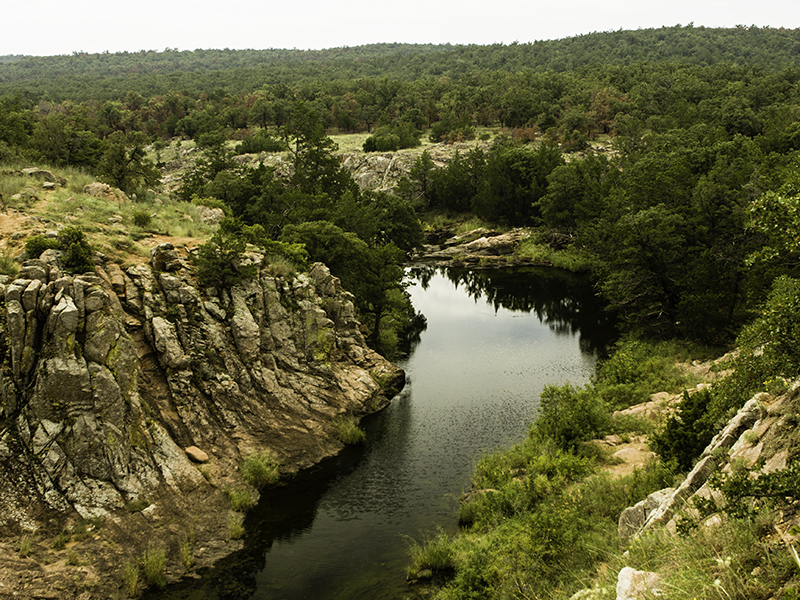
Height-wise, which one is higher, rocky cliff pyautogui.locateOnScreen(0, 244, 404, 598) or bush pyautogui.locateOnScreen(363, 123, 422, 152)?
bush pyautogui.locateOnScreen(363, 123, 422, 152)

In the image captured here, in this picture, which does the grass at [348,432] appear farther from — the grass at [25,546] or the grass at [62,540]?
the grass at [25,546]

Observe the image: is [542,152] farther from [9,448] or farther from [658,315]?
[9,448]

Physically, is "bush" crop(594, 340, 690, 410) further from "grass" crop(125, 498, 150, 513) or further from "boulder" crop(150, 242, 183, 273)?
"boulder" crop(150, 242, 183, 273)

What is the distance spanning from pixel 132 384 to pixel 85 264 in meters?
5.38

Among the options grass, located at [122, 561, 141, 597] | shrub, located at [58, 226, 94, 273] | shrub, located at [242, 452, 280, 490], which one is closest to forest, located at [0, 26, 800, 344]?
shrub, located at [58, 226, 94, 273]

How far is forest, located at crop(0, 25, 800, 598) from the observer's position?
59.4ft

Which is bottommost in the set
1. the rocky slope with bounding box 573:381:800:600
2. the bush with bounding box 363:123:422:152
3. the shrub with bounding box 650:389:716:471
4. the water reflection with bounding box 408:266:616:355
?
the water reflection with bounding box 408:266:616:355

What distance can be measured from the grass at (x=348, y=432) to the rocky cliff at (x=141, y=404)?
48 centimetres

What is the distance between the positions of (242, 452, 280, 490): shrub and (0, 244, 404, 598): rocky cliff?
500 millimetres

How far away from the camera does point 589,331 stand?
148 feet

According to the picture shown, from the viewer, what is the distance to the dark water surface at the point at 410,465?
62.8 ft

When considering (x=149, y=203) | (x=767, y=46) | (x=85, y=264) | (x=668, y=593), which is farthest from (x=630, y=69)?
(x=668, y=593)

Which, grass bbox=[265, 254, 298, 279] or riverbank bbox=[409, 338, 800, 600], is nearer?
riverbank bbox=[409, 338, 800, 600]

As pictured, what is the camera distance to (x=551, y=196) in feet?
241
